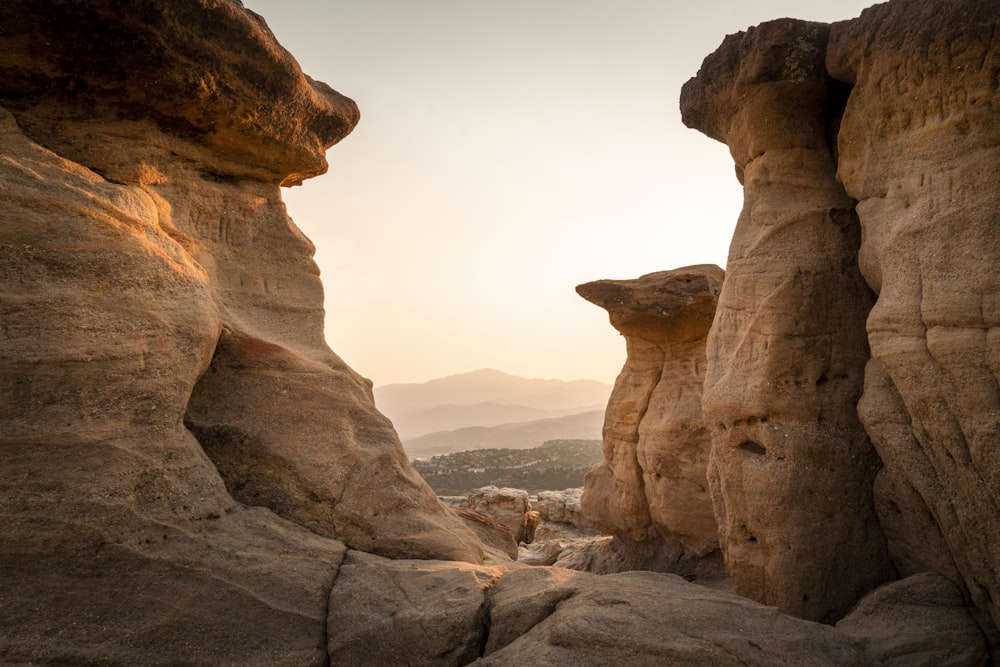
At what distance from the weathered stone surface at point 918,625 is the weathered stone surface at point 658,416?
5.12 m

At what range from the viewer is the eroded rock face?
3.43 m

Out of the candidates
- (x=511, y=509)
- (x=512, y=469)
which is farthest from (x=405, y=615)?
(x=512, y=469)

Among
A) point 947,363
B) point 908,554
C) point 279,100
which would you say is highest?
point 279,100

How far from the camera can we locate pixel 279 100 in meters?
5.56

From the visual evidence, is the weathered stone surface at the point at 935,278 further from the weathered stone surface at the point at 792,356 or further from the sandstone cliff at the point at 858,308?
the weathered stone surface at the point at 792,356

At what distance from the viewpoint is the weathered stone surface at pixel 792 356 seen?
210 inches

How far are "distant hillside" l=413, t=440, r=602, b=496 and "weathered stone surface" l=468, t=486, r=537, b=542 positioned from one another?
6638 mm

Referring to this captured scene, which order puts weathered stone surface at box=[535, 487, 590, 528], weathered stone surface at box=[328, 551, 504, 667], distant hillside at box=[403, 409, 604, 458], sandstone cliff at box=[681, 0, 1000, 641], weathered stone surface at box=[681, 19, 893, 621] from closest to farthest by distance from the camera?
1. weathered stone surface at box=[328, 551, 504, 667]
2. sandstone cliff at box=[681, 0, 1000, 641]
3. weathered stone surface at box=[681, 19, 893, 621]
4. weathered stone surface at box=[535, 487, 590, 528]
5. distant hillside at box=[403, 409, 604, 458]

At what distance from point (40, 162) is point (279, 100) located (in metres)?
2.15

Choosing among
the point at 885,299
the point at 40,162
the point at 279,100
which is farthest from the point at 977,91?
the point at 40,162

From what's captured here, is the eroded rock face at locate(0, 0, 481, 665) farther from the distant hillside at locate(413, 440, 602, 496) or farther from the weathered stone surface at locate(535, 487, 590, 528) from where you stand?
the distant hillside at locate(413, 440, 602, 496)

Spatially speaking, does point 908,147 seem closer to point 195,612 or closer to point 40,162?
point 195,612

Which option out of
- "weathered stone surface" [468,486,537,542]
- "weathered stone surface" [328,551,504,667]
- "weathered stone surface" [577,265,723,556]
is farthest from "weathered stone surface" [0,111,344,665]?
"weathered stone surface" [468,486,537,542]

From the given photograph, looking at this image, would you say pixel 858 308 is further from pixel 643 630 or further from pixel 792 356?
pixel 643 630
